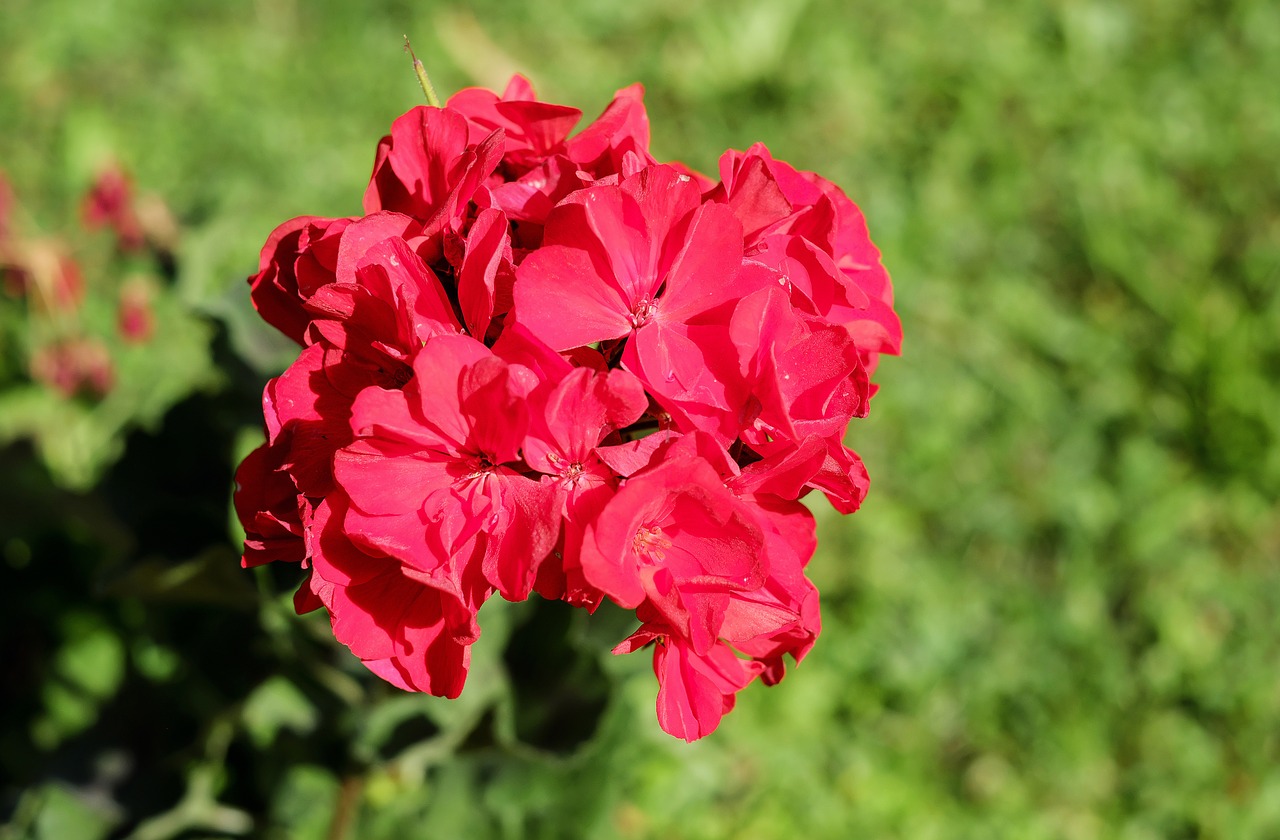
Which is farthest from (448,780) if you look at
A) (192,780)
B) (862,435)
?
(862,435)

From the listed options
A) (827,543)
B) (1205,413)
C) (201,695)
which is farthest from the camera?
(1205,413)

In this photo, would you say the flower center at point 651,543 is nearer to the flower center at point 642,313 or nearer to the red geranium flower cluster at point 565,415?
the red geranium flower cluster at point 565,415

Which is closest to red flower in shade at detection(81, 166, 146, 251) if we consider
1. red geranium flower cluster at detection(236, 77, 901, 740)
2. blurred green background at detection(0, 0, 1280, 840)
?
blurred green background at detection(0, 0, 1280, 840)

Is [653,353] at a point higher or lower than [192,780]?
higher

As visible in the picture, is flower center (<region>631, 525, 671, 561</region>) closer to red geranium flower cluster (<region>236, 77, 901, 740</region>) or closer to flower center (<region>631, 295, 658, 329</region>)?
red geranium flower cluster (<region>236, 77, 901, 740</region>)

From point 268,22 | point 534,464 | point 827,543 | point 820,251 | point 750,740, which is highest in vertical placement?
point 820,251

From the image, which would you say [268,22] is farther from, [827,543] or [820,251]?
[820,251]

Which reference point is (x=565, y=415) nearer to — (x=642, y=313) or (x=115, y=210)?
(x=642, y=313)

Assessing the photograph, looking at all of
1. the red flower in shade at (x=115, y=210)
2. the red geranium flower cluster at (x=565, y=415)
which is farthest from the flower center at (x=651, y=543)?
the red flower in shade at (x=115, y=210)
